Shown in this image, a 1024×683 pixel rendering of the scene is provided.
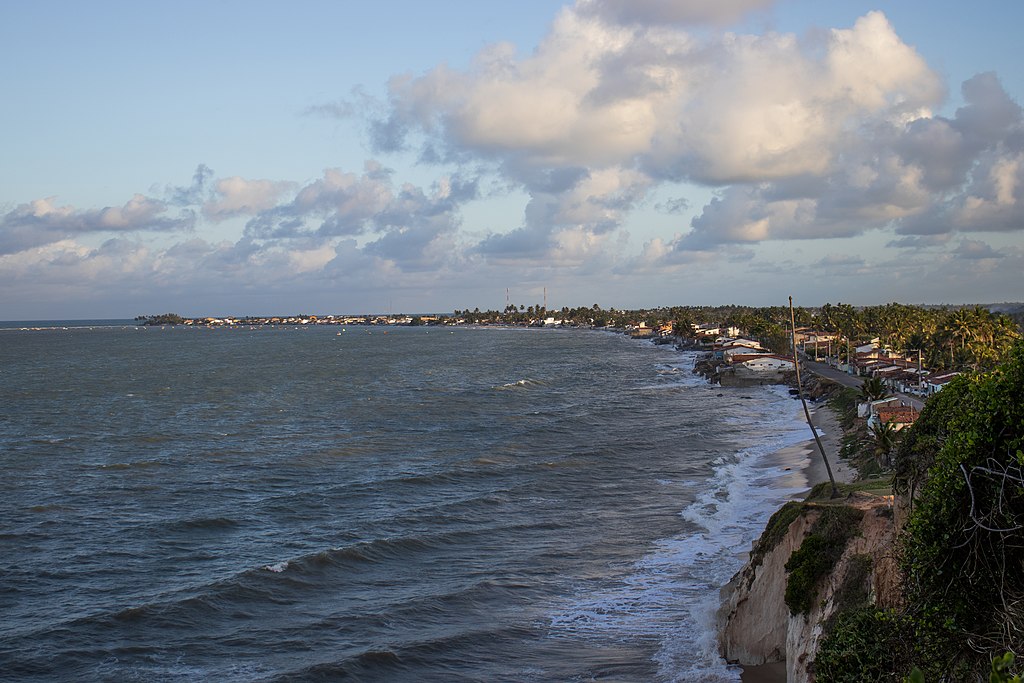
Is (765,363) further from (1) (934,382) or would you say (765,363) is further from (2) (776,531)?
(2) (776,531)

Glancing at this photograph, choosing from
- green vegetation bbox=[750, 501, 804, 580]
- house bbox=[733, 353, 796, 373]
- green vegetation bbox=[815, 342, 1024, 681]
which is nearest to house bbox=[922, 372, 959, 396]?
house bbox=[733, 353, 796, 373]

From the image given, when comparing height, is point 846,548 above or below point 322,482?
above

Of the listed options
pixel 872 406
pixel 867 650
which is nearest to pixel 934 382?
pixel 872 406

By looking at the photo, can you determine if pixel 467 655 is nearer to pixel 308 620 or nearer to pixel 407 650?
pixel 407 650

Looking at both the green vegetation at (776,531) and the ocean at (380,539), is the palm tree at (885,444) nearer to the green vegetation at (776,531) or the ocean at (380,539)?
the ocean at (380,539)

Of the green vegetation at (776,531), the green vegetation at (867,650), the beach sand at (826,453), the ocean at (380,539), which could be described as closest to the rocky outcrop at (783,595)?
the green vegetation at (776,531)

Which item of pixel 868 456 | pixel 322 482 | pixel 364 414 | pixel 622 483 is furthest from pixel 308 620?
pixel 364 414
